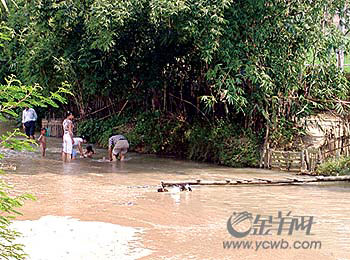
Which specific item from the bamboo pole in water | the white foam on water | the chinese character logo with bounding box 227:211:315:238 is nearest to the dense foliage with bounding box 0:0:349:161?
the bamboo pole in water

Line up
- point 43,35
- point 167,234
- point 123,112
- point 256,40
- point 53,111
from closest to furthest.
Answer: point 167,234, point 256,40, point 43,35, point 123,112, point 53,111

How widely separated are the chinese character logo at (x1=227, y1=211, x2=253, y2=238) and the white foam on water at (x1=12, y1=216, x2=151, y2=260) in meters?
1.46

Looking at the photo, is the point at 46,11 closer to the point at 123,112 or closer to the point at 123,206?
the point at 123,112

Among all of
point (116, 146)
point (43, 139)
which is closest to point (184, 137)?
point (116, 146)

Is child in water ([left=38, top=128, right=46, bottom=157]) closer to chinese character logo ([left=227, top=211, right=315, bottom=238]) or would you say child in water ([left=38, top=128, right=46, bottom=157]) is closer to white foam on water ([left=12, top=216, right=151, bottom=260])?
white foam on water ([left=12, top=216, right=151, bottom=260])

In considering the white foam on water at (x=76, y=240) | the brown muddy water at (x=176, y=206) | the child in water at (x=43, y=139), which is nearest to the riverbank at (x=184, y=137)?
the brown muddy water at (x=176, y=206)

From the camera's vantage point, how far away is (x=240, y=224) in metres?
9.41

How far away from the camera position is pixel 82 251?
7.77m

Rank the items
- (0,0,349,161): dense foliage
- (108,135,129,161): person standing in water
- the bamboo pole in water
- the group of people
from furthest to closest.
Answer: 1. (108,135,129,161): person standing in water
2. the group of people
3. (0,0,349,161): dense foliage
4. the bamboo pole in water

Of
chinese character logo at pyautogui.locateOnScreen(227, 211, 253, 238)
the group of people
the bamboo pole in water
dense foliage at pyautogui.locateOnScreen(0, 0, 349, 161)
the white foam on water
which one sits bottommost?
the white foam on water

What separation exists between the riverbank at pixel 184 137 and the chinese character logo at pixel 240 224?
22.0 ft

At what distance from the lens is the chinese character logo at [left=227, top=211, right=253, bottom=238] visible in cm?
883

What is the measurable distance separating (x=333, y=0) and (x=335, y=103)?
10.2 ft

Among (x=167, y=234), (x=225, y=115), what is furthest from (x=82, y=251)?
(x=225, y=115)
